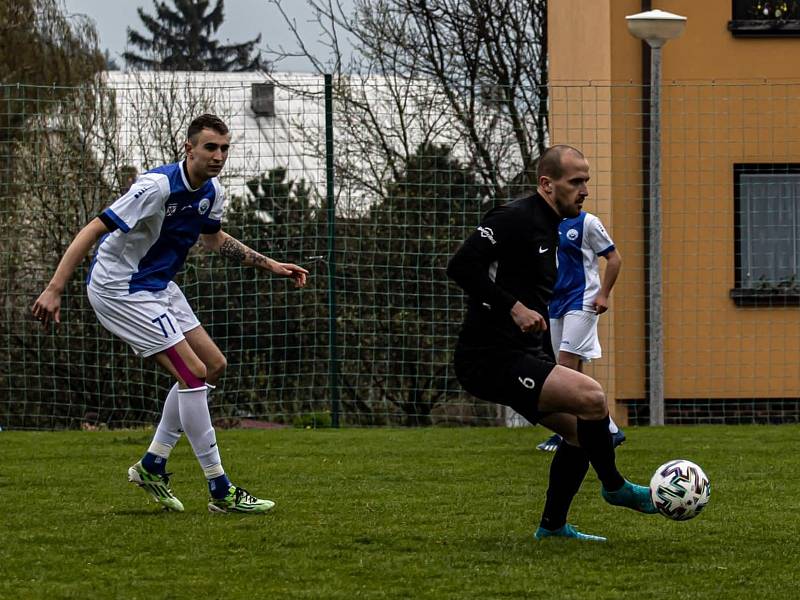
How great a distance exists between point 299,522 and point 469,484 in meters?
1.82

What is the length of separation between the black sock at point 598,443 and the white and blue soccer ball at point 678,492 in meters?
0.20

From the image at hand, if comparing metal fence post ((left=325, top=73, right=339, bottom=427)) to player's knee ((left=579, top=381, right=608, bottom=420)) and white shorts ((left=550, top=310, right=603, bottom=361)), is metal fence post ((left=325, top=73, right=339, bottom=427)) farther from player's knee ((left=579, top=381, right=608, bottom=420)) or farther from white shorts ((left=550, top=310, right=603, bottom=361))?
player's knee ((left=579, top=381, right=608, bottom=420))

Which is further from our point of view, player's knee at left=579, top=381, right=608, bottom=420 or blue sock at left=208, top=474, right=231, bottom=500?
blue sock at left=208, top=474, right=231, bottom=500

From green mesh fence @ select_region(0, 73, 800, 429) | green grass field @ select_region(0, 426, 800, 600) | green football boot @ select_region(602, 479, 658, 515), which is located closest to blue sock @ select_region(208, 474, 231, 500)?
green grass field @ select_region(0, 426, 800, 600)

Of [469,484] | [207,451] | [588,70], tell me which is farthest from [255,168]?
[207,451]

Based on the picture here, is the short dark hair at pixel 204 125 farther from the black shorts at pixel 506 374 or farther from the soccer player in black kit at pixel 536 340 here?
the black shorts at pixel 506 374

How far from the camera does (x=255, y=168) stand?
579 inches

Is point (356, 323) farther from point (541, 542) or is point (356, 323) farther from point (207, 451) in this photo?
point (541, 542)

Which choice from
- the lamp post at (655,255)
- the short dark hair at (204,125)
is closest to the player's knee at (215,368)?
the short dark hair at (204,125)

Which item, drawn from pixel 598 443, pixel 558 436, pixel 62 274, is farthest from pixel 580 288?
pixel 62 274

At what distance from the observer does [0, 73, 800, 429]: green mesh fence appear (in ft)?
47.3

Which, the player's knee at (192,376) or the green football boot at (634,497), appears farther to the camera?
the player's knee at (192,376)

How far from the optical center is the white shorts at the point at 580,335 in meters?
10.2

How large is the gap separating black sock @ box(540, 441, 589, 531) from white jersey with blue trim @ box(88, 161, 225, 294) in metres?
2.30
